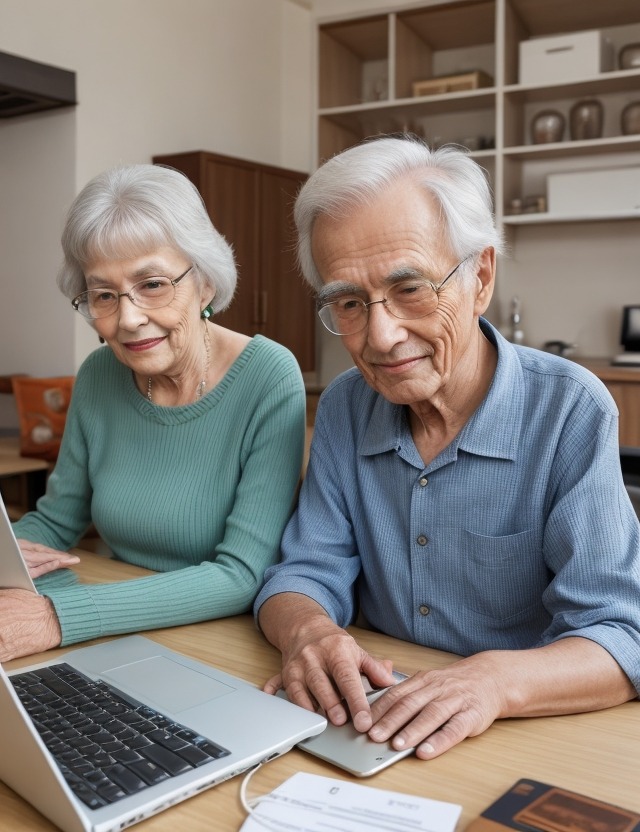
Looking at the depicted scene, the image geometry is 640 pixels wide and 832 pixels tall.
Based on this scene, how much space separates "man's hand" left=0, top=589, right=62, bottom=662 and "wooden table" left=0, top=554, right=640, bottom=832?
33 cm

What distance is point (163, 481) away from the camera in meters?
1.58

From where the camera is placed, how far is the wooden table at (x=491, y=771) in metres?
0.78

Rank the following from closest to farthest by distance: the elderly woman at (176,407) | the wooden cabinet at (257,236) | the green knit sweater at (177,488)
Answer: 1. the green knit sweater at (177,488)
2. the elderly woman at (176,407)
3. the wooden cabinet at (257,236)

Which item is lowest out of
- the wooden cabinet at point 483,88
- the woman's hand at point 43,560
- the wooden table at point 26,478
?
the wooden table at point 26,478

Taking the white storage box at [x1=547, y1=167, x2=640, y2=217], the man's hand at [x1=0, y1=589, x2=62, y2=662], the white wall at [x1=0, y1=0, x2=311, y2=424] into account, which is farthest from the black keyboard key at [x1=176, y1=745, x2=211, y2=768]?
the white storage box at [x1=547, y1=167, x2=640, y2=217]

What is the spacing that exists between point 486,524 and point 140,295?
2.41ft

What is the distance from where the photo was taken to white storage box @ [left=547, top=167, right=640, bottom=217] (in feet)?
14.7

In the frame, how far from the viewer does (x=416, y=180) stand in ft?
3.81

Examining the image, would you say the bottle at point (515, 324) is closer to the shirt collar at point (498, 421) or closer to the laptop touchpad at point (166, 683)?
the shirt collar at point (498, 421)

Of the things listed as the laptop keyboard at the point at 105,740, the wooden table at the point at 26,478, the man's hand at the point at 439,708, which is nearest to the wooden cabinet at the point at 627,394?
the wooden table at the point at 26,478

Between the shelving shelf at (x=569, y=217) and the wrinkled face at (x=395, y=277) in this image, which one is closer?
the wrinkled face at (x=395, y=277)

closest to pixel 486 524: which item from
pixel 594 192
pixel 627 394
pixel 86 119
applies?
pixel 627 394

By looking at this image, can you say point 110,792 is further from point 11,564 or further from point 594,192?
point 594,192

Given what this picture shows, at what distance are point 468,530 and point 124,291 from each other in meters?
0.73
